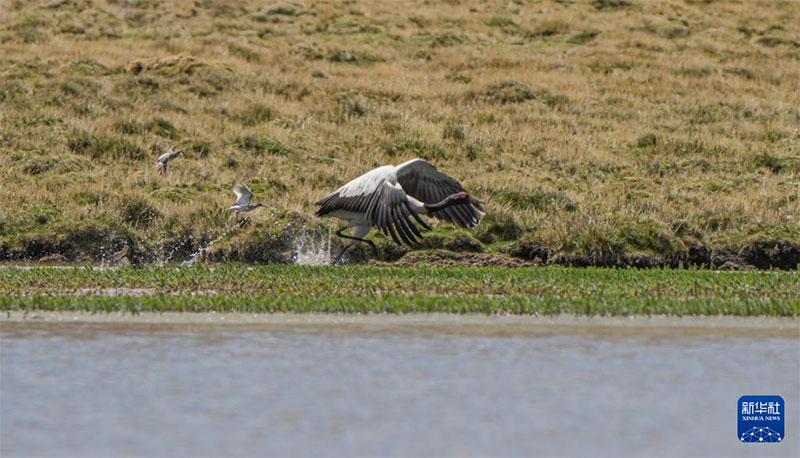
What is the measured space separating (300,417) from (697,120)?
2344 centimetres

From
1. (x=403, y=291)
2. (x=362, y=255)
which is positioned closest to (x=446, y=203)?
(x=403, y=291)

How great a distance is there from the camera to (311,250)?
18938 mm

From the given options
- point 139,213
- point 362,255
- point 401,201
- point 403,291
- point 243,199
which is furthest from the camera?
point 139,213

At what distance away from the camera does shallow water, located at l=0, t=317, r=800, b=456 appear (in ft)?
25.0

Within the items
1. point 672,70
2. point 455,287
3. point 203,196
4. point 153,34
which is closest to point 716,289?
point 455,287

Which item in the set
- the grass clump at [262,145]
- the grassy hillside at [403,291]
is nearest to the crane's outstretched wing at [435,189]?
the grassy hillside at [403,291]

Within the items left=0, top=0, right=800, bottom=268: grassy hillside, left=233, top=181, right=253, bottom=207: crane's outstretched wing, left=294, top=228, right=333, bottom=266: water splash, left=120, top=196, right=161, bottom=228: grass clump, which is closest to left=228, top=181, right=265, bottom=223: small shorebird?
left=233, top=181, right=253, bottom=207: crane's outstretched wing

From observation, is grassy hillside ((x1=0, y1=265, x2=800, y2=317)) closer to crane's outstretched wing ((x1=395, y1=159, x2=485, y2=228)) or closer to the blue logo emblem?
crane's outstretched wing ((x1=395, y1=159, x2=485, y2=228))

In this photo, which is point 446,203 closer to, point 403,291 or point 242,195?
point 403,291

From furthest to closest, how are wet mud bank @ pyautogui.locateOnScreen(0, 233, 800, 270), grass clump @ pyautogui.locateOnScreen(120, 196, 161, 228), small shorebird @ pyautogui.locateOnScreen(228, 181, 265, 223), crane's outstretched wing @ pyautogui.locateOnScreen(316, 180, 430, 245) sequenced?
grass clump @ pyautogui.locateOnScreen(120, 196, 161, 228) → wet mud bank @ pyautogui.locateOnScreen(0, 233, 800, 270) → small shorebird @ pyautogui.locateOnScreen(228, 181, 265, 223) → crane's outstretched wing @ pyautogui.locateOnScreen(316, 180, 430, 245)

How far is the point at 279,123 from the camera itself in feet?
91.4

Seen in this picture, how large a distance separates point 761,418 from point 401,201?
760 centimetres

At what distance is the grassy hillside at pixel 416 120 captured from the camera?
19203 millimetres

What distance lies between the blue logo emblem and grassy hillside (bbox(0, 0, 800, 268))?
1027 centimetres
